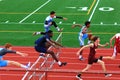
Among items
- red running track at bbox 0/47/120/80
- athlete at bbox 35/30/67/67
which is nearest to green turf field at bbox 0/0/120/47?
red running track at bbox 0/47/120/80

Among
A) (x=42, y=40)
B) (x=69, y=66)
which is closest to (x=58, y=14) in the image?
(x=69, y=66)

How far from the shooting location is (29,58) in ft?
57.6

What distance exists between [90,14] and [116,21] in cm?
314

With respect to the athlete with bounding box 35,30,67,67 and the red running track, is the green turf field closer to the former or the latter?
the red running track

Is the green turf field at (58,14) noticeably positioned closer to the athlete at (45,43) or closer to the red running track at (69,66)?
the red running track at (69,66)

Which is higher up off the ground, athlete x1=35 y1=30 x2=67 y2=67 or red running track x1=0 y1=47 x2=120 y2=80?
athlete x1=35 y1=30 x2=67 y2=67

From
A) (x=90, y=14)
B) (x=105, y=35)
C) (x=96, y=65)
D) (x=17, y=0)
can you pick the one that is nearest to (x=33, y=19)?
(x=90, y=14)

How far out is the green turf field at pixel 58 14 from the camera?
22141 millimetres

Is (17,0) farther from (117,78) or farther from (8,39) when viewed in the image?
(117,78)

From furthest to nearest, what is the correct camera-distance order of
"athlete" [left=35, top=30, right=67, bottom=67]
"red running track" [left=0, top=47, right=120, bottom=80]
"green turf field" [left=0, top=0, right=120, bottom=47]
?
1. "green turf field" [left=0, top=0, right=120, bottom=47]
2. "athlete" [left=35, top=30, right=67, bottom=67]
3. "red running track" [left=0, top=47, right=120, bottom=80]

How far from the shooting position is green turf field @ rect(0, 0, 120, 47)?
2214cm

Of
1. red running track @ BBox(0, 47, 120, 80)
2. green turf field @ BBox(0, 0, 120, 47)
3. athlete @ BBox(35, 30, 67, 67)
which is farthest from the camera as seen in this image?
green turf field @ BBox(0, 0, 120, 47)

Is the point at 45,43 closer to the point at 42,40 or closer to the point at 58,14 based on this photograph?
the point at 42,40

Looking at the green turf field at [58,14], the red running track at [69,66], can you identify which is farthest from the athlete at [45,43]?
the green turf field at [58,14]
